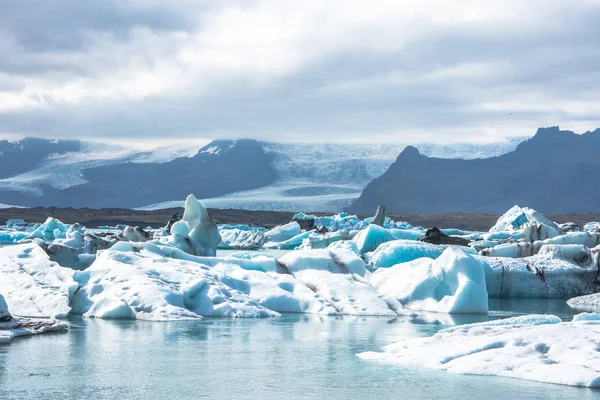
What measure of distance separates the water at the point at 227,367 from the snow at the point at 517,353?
0.17 m

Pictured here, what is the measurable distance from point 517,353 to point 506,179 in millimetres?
108472

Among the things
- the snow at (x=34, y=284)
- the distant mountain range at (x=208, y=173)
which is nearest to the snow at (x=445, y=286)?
the snow at (x=34, y=284)

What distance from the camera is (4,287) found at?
509 inches

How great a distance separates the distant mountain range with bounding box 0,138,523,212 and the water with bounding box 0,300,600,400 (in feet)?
268

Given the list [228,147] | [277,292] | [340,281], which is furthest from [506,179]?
[277,292]

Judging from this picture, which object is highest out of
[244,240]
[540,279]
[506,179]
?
[506,179]

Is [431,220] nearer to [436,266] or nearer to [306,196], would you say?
[306,196]

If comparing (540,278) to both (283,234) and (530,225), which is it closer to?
(530,225)

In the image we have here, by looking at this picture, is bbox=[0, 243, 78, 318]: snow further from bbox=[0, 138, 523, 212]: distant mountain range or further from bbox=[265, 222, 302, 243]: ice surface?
bbox=[0, 138, 523, 212]: distant mountain range

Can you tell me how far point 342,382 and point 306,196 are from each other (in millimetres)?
86273

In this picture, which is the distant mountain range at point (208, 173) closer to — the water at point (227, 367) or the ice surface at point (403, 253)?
the ice surface at point (403, 253)

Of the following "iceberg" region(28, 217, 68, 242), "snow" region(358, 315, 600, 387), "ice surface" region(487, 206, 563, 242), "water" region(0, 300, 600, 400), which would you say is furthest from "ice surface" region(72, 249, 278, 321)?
"iceberg" region(28, 217, 68, 242)

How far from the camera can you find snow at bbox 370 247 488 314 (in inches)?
560

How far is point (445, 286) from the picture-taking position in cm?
1471
